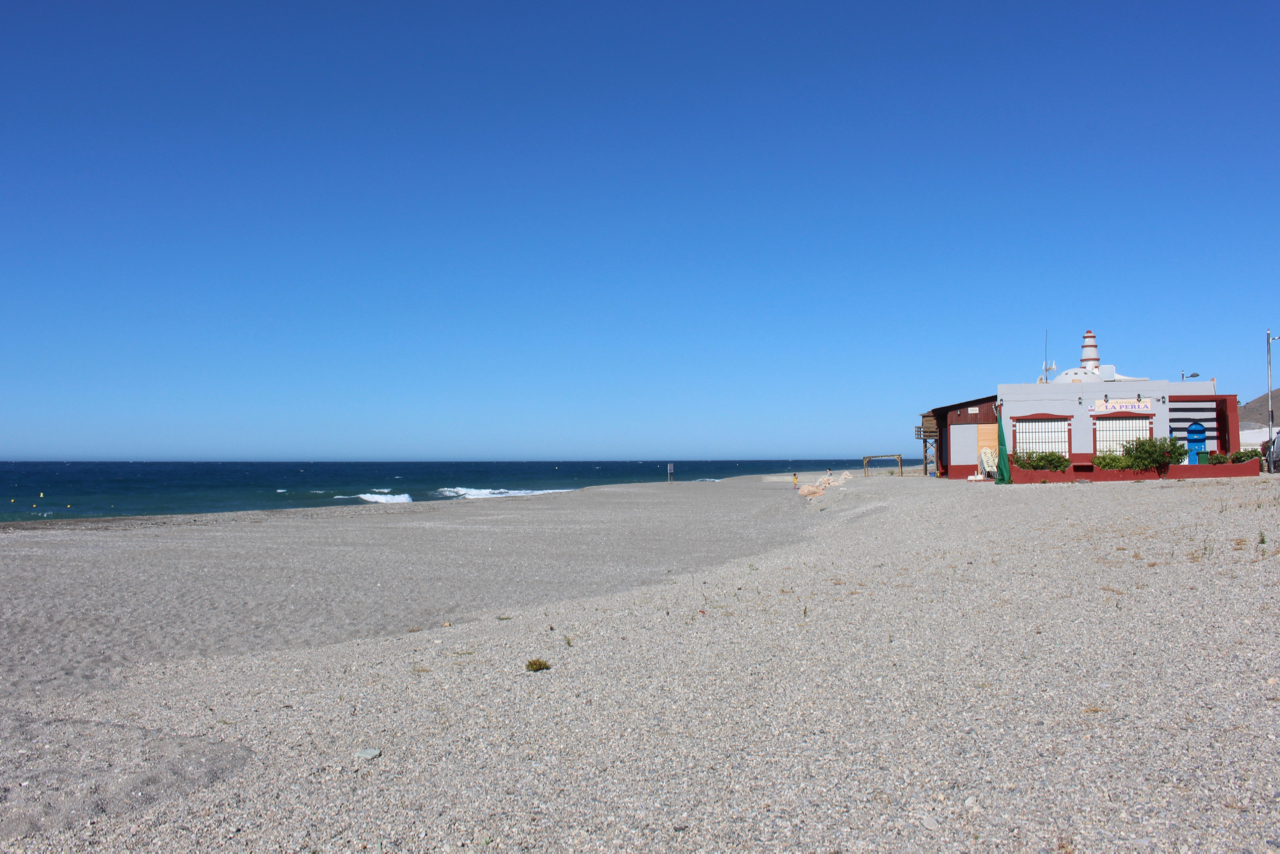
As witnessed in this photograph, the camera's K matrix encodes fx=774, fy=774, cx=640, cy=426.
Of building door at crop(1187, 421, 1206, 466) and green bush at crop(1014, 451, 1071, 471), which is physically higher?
building door at crop(1187, 421, 1206, 466)

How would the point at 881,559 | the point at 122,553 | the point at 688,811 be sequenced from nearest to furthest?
1. the point at 688,811
2. the point at 881,559
3. the point at 122,553

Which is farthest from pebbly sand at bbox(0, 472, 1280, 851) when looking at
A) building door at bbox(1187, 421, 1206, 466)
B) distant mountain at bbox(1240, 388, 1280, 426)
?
distant mountain at bbox(1240, 388, 1280, 426)

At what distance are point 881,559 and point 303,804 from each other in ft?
31.5

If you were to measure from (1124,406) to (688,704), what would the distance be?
29257 millimetres

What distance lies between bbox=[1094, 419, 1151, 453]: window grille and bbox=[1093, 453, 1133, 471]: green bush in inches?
107

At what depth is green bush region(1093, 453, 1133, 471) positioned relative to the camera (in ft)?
85.0

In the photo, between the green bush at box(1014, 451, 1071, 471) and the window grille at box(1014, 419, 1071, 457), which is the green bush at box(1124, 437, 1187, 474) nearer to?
the green bush at box(1014, 451, 1071, 471)

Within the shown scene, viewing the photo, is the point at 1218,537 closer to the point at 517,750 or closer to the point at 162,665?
the point at 517,750

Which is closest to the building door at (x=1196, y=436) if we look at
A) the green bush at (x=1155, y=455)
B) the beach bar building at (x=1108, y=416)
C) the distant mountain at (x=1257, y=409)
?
the beach bar building at (x=1108, y=416)

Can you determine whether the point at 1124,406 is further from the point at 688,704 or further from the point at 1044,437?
the point at 688,704

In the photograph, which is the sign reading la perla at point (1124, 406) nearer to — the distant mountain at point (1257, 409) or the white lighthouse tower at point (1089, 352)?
the white lighthouse tower at point (1089, 352)

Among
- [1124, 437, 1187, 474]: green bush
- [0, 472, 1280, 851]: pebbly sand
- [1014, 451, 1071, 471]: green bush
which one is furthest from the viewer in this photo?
[1014, 451, 1071, 471]: green bush

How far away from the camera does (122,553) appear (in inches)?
666

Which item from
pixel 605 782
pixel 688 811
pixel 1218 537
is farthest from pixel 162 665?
pixel 1218 537
